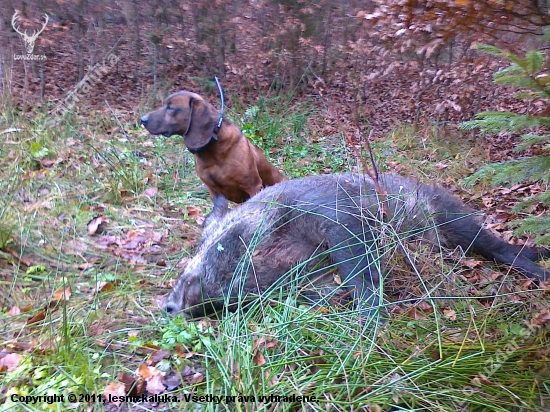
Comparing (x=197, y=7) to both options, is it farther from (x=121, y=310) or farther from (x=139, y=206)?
(x=121, y=310)

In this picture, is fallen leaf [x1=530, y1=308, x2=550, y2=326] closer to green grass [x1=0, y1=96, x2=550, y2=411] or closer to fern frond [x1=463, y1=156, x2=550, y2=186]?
green grass [x1=0, y1=96, x2=550, y2=411]

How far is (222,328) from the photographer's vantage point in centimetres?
359

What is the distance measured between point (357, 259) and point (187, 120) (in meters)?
3.16

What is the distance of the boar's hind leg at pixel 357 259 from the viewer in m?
3.75

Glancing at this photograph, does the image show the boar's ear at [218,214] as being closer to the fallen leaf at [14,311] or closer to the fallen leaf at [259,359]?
the fallen leaf at [14,311]

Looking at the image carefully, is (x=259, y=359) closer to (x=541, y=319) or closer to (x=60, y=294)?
(x=541, y=319)

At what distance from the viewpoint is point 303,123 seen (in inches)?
388

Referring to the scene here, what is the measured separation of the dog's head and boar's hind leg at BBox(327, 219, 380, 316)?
103 inches

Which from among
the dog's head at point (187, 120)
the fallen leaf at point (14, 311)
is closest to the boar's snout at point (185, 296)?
the fallen leaf at point (14, 311)

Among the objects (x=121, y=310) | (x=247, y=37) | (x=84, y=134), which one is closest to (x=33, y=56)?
(x=84, y=134)

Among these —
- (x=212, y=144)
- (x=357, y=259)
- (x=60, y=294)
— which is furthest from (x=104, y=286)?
(x=212, y=144)

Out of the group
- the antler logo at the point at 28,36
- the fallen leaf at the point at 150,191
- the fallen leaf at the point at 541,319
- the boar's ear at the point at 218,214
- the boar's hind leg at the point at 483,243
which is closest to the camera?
the fallen leaf at the point at 541,319

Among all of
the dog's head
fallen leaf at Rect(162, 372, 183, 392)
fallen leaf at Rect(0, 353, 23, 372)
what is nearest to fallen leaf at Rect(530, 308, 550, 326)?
fallen leaf at Rect(162, 372, 183, 392)

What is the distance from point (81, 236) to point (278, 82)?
21.7 feet
